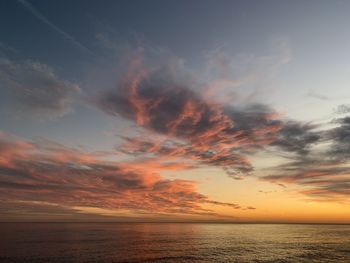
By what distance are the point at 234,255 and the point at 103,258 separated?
3443 cm

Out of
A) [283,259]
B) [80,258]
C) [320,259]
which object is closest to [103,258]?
[80,258]

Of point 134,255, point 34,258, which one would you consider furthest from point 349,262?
point 34,258

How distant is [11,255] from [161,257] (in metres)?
37.5

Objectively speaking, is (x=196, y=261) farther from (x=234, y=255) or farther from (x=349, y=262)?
(x=349, y=262)

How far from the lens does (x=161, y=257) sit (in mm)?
74750

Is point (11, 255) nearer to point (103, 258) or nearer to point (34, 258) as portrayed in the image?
point (34, 258)

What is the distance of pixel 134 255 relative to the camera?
256 ft

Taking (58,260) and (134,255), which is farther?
(134,255)

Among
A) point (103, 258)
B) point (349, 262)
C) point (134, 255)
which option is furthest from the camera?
point (134, 255)

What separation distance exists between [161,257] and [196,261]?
9.73 meters

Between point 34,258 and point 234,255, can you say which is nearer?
point 34,258

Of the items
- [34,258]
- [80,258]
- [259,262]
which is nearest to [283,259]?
[259,262]

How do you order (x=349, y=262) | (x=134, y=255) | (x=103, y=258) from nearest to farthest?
(x=349, y=262) < (x=103, y=258) < (x=134, y=255)

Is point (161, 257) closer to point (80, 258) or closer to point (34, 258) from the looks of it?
point (80, 258)
